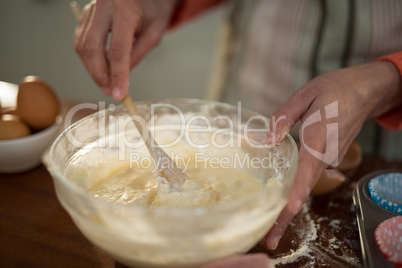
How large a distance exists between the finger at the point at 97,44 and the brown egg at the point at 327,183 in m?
0.55

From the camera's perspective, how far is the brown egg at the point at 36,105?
99cm

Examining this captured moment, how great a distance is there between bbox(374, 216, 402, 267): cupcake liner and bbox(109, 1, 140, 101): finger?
594mm

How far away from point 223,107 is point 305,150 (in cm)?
29

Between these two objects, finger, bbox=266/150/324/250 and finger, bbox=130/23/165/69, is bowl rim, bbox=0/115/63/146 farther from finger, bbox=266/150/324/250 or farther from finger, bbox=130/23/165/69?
finger, bbox=266/150/324/250

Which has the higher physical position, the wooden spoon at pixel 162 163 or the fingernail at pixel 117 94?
the fingernail at pixel 117 94

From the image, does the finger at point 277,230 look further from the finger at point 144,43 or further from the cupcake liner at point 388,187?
the finger at point 144,43

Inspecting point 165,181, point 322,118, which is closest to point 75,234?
point 165,181

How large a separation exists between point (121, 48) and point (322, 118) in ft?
1.61

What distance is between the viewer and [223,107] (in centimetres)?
91

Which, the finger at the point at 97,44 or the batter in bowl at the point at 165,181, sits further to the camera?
the finger at the point at 97,44

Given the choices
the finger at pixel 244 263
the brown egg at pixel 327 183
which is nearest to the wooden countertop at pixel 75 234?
the brown egg at pixel 327 183

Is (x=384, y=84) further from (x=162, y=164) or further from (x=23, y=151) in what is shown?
(x=23, y=151)

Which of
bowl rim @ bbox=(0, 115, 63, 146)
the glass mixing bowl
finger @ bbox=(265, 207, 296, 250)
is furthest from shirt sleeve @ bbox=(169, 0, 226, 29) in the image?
finger @ bbox=(265, 207, 296, 250)

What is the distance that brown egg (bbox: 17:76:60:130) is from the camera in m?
0.99
